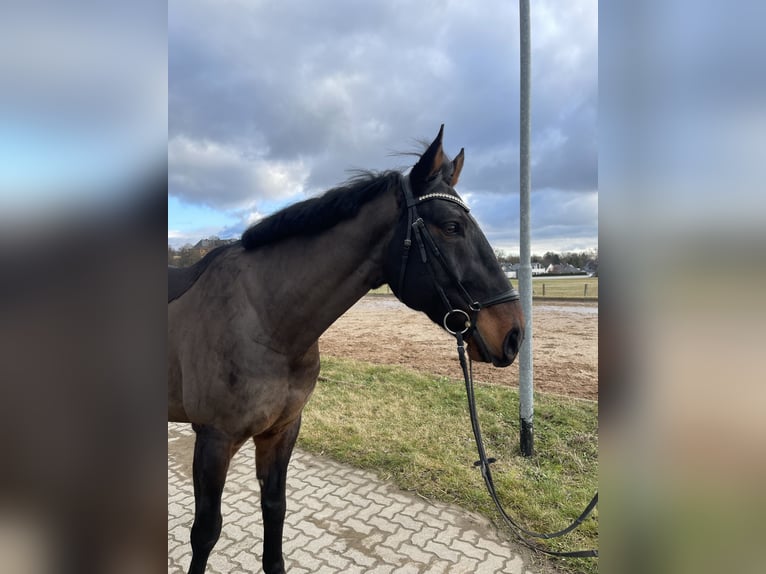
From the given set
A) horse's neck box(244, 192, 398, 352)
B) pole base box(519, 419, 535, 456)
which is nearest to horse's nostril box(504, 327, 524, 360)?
horse's neck box(244, 192, 398, 352)

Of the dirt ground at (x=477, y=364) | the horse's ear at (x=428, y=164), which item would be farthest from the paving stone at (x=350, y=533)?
the dirt ground at (x=477, y=364)

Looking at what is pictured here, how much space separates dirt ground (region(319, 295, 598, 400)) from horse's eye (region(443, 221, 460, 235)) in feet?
17.1

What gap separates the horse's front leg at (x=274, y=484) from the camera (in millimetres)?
2490

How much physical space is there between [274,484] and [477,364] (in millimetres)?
6645

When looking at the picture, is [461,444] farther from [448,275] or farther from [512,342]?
[448,275]

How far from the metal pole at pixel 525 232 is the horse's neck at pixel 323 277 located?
259cm

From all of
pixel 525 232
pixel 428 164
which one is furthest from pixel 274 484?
pixel 525 232

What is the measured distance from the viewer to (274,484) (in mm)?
2498

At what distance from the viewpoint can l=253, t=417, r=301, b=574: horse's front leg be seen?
2.49 metres

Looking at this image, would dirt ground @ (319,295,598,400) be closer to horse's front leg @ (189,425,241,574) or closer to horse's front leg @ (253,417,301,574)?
horse's front leg @ (253,417,301,574)
